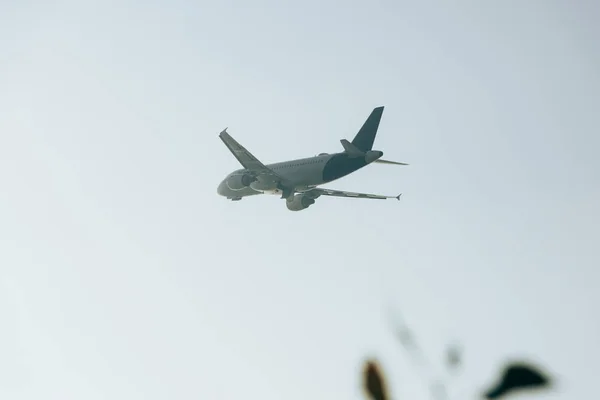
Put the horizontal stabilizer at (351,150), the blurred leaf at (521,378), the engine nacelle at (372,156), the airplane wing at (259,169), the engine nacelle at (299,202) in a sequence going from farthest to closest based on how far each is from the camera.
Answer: the engine nacelle at (299,202)
the airplane wing at (259,169)
the horizontal stabilizer at (351,150)
the engine nacelle at (372,156)
the blurred leaf at (521,378)

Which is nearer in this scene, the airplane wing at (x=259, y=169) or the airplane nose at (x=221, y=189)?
the airplane wing at (x=259, y=169)

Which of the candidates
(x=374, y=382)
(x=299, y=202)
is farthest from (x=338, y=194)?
(x=374, y=382)

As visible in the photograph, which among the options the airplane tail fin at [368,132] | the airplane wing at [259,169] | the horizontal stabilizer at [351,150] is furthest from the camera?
the airplane tail fin at [368,132]

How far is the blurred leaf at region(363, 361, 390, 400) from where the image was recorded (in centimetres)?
444

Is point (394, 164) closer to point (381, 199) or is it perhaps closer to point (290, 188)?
point (381, 199)

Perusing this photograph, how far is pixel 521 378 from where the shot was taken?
3.89 metres

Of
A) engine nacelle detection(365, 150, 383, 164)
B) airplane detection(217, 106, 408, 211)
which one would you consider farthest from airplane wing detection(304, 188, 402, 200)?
engine nacelle detection(365, 150, 383, 164)

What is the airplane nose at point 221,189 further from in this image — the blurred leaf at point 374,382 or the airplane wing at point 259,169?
the blurred leaf at point 374,382

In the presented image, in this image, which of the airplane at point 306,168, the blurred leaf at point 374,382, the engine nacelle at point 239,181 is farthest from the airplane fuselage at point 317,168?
the blurred leaf at point 374,382

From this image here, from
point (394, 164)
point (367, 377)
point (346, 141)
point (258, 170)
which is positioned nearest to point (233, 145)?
point (258, 170)

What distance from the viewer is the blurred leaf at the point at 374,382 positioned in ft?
14.6

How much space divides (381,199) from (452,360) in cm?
6874

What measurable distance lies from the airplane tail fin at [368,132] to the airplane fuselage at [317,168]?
231 centimetres

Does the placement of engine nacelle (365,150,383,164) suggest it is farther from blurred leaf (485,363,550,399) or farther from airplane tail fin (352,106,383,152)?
blurred leaf (485,363,550,399)
